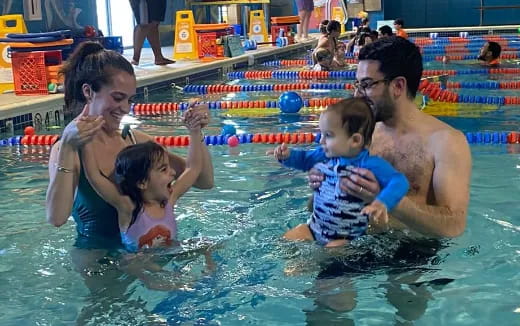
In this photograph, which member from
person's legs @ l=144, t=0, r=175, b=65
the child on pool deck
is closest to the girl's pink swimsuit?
the child on pool deck

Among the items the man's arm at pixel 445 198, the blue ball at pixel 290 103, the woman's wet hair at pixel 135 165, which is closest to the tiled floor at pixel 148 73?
the blue ball at pixel 290 103

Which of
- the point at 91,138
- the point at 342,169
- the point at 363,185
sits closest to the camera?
the point at 363,185

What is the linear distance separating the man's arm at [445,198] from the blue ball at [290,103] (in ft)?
17.5

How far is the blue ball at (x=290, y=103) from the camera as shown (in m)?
8.47

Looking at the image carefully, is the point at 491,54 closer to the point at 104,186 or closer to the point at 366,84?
the point at 366,84

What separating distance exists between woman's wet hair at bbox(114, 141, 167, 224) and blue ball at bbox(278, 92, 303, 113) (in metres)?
5.26

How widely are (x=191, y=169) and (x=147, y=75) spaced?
24.6ft

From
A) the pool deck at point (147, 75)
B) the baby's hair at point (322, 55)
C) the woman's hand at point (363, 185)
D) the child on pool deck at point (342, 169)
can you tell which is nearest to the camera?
the woman's hand at point (363, 185)

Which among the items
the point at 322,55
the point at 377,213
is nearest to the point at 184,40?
the point at 322,55

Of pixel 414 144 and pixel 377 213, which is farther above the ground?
pixel 414 144

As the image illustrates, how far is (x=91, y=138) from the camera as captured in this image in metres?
2.88

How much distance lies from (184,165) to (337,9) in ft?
68.6

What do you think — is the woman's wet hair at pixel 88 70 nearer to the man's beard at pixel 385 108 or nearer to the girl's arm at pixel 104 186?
the girl's arm at pixel 104 186

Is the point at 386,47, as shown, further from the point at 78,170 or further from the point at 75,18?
the point at 75,18
